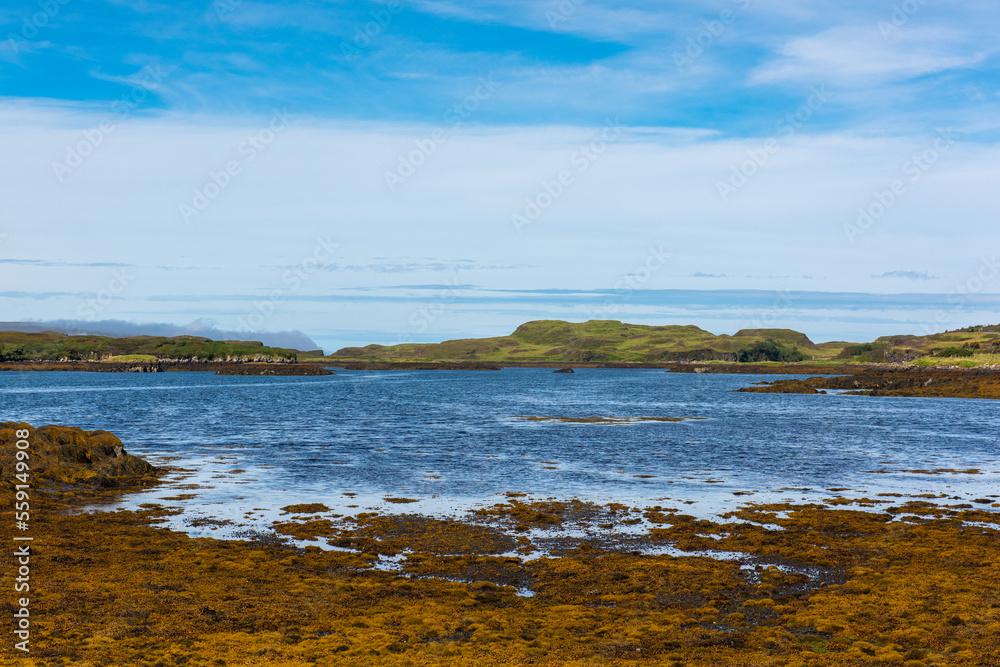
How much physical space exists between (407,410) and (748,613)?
69135 mm

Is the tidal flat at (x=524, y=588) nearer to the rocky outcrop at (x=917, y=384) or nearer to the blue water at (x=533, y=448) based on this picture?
the blue water at (x=533, y=448)

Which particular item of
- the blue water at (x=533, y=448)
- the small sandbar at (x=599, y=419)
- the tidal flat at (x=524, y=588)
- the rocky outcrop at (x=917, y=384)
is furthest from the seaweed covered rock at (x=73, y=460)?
the rocky outcrop at (x=917, y=384)

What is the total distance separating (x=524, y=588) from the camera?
17.7 m

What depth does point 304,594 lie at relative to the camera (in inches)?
660

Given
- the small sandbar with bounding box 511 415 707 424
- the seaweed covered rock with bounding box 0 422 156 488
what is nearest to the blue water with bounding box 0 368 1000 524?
the small sandbar with bounding box 511 415 707 424

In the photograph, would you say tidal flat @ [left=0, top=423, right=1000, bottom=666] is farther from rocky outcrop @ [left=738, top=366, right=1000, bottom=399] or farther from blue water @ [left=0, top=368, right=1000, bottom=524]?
rocky outcrop @ [left=738, top=366, right=1000, bottom=399]

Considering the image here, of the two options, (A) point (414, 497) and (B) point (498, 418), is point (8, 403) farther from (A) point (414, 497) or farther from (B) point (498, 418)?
(A) point (414, 497)

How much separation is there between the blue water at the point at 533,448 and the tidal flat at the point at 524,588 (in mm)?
5153

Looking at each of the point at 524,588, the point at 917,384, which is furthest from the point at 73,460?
the point at 917,384

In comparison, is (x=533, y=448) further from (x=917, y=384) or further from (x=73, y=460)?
(x=917, y=384)

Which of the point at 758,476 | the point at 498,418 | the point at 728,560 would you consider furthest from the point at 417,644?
the point at 498,418

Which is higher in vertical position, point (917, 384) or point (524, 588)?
point (917, 384)

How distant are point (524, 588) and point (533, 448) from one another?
30103 millimetres

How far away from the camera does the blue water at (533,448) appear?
108 ft
